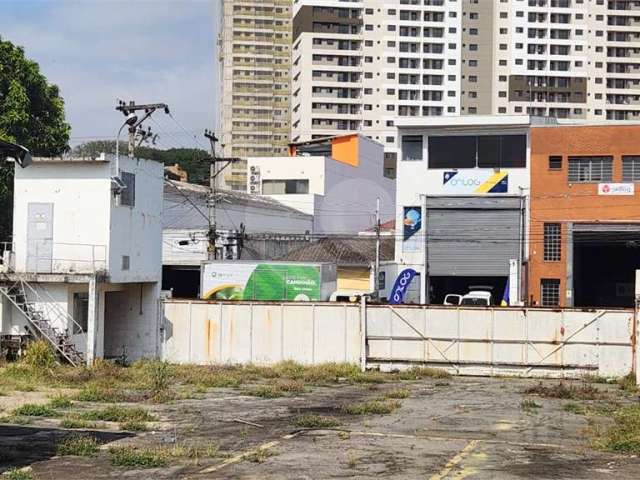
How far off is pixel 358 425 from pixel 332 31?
341 feet

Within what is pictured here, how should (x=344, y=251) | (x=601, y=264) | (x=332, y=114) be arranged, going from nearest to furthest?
(x=344, y=251)
(x=601, y=264)
(x=332, y=114)

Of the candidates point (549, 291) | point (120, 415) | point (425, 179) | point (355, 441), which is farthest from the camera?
point (425, 179)

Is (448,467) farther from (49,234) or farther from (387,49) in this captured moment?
(387,49)

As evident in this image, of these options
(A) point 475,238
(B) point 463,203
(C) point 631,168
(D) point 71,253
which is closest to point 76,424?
(D) point 71,253

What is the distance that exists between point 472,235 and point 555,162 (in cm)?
623

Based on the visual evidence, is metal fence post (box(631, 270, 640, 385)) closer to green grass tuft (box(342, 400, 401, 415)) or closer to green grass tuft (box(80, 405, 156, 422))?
green grass tuft (box(342, 400, 401, 415))

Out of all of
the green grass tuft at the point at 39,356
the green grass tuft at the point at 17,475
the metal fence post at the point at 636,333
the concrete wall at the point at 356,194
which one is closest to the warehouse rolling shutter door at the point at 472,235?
the metal fence post at the point at 636,333

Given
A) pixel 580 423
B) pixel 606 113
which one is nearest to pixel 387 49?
pixel 606 113

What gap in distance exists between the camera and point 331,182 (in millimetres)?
81062

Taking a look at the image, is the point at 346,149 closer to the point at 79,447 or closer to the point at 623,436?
the point at 623,436

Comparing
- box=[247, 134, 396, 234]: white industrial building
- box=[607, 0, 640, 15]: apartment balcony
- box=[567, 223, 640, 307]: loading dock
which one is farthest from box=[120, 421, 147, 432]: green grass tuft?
box=[607, 0, 640, 15]: apartment balcony

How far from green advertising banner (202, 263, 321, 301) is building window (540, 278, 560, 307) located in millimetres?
15061

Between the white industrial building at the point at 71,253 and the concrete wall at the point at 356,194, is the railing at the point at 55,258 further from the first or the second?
the concrete wall at the point at 356,194

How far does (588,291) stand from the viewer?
2574 inches
